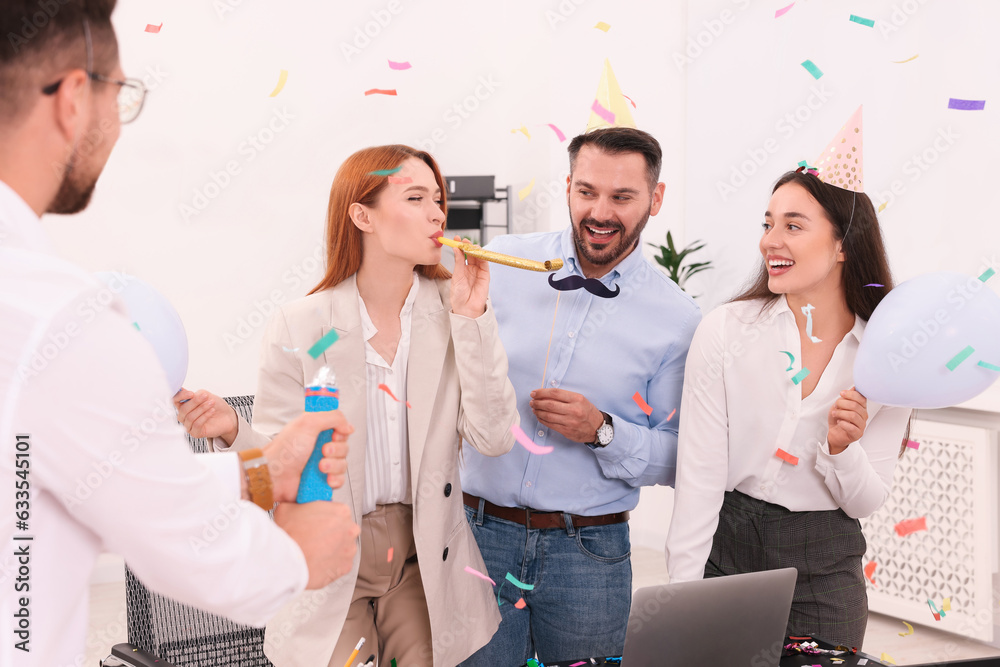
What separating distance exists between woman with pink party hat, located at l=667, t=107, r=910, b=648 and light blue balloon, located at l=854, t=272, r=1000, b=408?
0.14 meters

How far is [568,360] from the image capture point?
82.1 inches

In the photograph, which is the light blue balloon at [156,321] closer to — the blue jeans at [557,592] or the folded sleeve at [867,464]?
the blue jeans at [557,592]

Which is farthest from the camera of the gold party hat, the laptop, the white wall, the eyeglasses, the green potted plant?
the green potted plant

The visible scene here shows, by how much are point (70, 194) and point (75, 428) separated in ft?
0.99

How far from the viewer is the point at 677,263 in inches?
165

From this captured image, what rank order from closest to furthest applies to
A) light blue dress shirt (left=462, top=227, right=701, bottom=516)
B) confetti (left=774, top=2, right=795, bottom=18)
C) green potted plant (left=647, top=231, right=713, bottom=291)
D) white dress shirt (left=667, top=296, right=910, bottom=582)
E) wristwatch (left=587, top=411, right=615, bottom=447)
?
1. white dress shirt (left=667, top=296, right=910, bottom=582)
2. wristwatch (left=587, top=411, right=615, bottom=447)
3. light blue dress shirt (left=462, top=227, right=701, bottom=516)
4. confetti (left=774, top=2, right=795, bottom=18)
5. green potted plant (left=647, top=231, right=713, bottom=291)

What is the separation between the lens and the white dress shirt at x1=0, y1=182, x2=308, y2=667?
28.5 inches

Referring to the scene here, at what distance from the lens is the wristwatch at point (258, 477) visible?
0.99m

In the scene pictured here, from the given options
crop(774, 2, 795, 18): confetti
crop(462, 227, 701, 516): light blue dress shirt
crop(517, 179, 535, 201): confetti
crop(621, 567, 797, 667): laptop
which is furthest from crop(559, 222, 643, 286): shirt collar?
crop(517, 179, 535, 201): confetti

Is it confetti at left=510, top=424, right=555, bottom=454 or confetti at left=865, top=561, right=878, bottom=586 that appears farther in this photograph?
confetti at left=865, top=561, right=878, bottom=586

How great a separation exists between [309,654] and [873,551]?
9.36 feet

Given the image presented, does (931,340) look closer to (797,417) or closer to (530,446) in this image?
(797,417)

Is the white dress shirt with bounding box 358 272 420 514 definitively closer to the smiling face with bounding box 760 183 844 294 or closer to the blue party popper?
the blue party popper

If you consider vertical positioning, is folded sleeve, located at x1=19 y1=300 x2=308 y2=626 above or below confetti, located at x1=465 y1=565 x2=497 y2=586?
above
